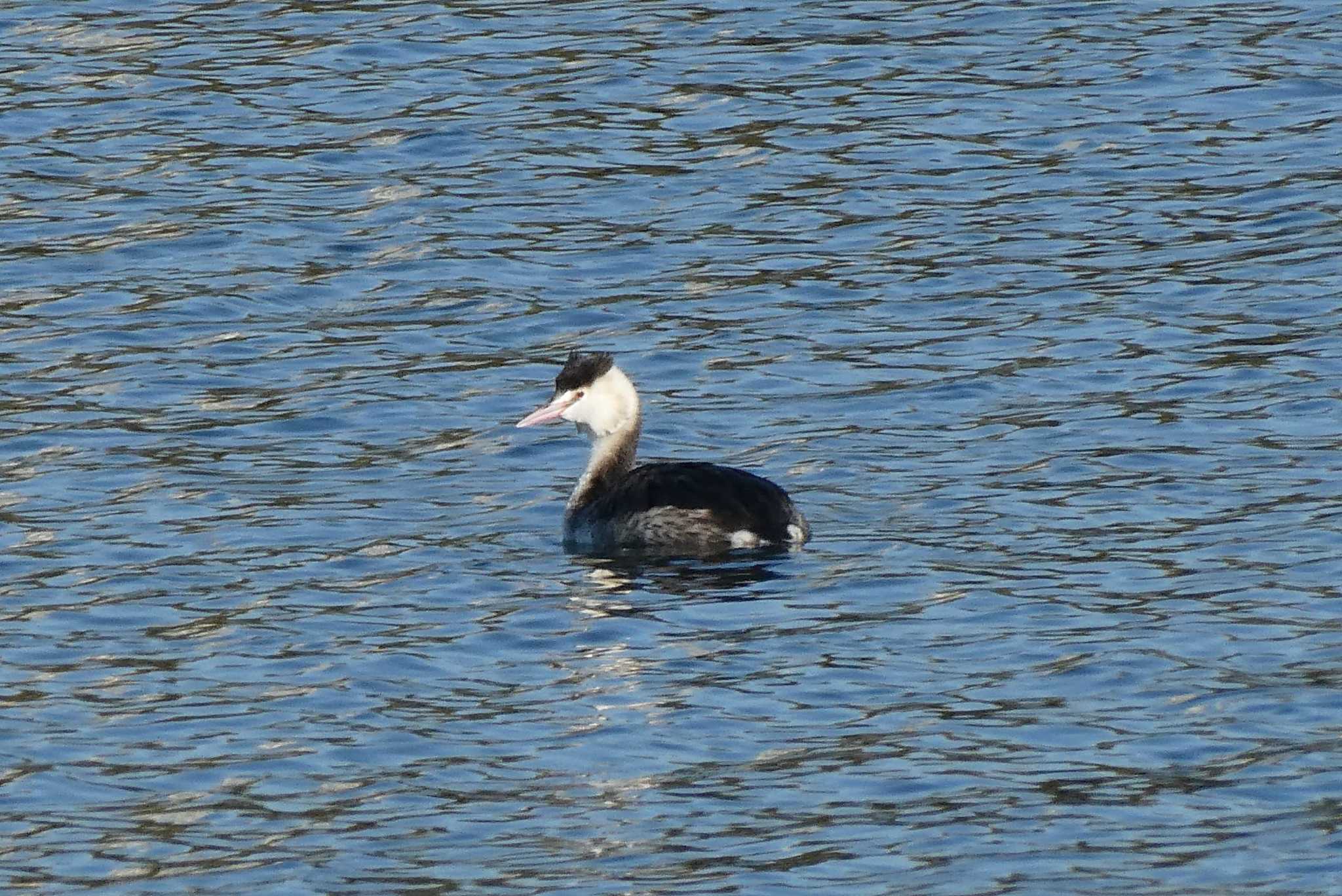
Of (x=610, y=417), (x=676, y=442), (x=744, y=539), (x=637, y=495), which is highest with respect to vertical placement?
(x=610, y=417)

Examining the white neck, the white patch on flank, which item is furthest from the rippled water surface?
the white neck

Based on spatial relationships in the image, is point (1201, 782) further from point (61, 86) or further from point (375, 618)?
point (61, 86)

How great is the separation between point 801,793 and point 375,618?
293 centimetres

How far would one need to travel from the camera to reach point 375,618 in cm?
1209

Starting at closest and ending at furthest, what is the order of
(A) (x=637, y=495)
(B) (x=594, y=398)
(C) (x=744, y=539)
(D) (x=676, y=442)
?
(C) (x=744, y=539) → (A) (x=637, y=495) → (B) (x=594, y=398) → (D) (x=676, y=442)

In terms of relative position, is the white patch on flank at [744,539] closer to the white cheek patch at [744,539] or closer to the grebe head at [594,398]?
the white cheek patch at [744,539]

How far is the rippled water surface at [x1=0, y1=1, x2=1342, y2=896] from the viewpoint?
381 inches

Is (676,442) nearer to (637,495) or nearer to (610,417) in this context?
(610,417)

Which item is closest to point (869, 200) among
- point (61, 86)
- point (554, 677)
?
point (61, 86)

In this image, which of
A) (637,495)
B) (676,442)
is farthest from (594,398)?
(676,442)

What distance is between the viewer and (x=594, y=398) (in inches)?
560

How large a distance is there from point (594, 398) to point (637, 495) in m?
0.99

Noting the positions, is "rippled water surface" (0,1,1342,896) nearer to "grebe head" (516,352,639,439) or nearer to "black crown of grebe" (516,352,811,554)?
"black crown of grebe" (516,352,811,554)

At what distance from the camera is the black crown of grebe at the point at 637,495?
12953mm
